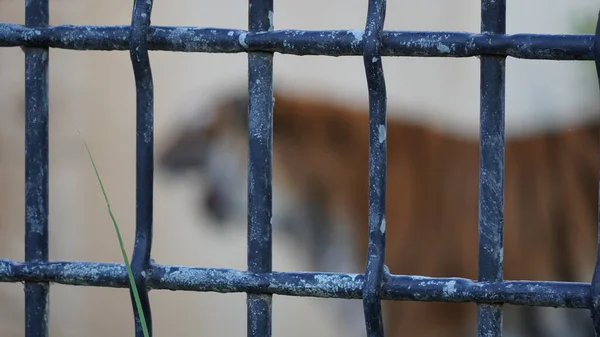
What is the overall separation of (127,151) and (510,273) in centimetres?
79

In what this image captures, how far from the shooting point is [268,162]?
1.71ft

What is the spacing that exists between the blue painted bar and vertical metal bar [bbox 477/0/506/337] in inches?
5.2

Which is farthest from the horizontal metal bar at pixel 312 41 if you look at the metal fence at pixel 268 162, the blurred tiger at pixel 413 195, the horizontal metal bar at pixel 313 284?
the blurred tiger at pixel 413 195

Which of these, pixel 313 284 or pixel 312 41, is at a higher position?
pixel 312 41

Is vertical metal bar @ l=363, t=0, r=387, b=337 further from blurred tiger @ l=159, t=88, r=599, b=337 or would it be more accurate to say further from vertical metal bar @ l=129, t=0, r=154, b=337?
blurred tiger @ l=159, t=88, r=599, b=337

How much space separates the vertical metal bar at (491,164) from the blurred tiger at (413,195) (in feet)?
3.58

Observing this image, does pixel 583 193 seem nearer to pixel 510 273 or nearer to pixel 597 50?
pixel 510 273

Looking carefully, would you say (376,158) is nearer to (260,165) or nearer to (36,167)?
(260,165)

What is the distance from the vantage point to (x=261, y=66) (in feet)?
1.71

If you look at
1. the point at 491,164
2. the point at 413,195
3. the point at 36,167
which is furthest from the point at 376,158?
the point at 413,195

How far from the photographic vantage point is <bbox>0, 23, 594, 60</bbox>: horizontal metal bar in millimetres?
481

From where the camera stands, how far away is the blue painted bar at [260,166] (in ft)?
1.70

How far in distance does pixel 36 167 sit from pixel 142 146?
79 millimetres

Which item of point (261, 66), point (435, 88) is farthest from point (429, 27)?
point (261, 66)
